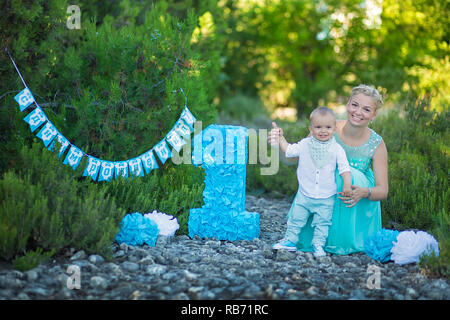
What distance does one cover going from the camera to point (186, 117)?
4.37m

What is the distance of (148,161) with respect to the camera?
14.4ft

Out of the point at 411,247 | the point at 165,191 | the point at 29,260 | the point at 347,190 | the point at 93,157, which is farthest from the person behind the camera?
the point at 165,191

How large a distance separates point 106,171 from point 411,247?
2.50 meters

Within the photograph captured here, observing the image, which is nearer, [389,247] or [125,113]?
[389,247]

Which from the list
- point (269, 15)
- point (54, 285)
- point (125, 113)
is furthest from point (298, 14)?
point (54, 285)

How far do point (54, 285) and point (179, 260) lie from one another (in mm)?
902

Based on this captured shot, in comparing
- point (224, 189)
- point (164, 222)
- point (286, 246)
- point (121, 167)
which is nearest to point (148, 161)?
point (121, 167)

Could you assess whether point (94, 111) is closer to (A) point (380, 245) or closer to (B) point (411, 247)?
(A) point (380, 245)

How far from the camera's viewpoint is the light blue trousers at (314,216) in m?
3.74

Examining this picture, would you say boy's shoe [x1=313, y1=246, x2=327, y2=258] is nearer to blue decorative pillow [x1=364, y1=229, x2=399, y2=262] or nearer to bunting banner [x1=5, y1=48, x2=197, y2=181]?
blue decorative pillow [x1=364, y1=229, x2=399, y2=262]

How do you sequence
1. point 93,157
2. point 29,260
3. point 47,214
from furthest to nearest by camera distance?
1. point 93,157
2. point 47,214
3. point 29,260

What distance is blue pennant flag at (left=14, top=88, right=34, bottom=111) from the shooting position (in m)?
3.94

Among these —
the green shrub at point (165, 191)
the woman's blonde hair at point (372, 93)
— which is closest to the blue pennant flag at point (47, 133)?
the green shrub at point (165, 191)

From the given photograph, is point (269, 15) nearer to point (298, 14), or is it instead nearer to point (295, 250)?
point (298, 14)
